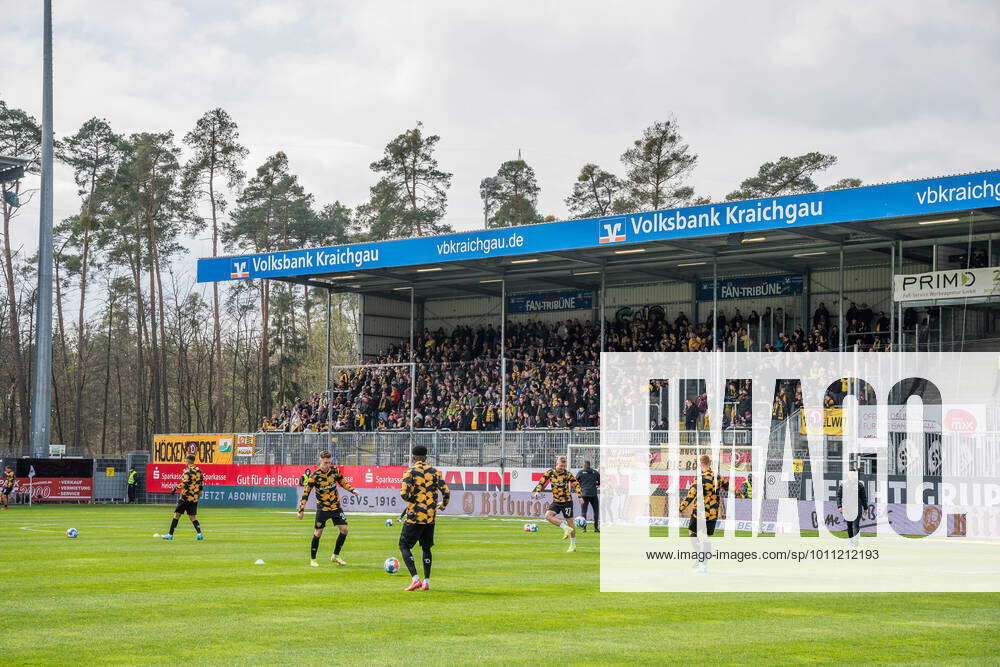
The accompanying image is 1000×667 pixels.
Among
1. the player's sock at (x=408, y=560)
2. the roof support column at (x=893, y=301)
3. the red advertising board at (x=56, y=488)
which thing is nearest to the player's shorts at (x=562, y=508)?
the player's sock at (x=408, y=560)

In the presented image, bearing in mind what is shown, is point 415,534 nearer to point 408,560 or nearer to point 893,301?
point 408,560

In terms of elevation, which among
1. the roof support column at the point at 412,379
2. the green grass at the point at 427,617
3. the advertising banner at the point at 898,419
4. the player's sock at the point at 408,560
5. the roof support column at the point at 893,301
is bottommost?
the green grass at the point at 427,617

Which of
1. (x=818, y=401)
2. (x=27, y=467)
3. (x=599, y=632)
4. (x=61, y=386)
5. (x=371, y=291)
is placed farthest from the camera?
(x=61, y=386)

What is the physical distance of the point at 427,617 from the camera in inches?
548

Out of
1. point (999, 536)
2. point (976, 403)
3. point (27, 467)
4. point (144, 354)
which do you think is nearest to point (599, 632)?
point (999, 536)

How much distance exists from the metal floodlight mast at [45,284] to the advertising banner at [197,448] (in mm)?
5077

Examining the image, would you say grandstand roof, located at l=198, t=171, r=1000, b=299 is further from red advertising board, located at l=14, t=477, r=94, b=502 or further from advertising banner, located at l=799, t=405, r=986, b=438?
red advertising board, located at l=14, t=477, r=94, b=502

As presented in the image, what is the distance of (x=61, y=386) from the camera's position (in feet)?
276

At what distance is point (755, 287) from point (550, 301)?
10.7 metres

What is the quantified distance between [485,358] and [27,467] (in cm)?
1987

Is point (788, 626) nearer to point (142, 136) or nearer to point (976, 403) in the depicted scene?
point (976, 403)

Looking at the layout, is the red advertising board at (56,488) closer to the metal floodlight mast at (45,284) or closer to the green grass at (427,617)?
the metal floodlight mast at (45,284)

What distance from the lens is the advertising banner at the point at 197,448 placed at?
50.5 metres

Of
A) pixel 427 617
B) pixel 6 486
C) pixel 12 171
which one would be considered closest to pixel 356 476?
pixel 6 486
